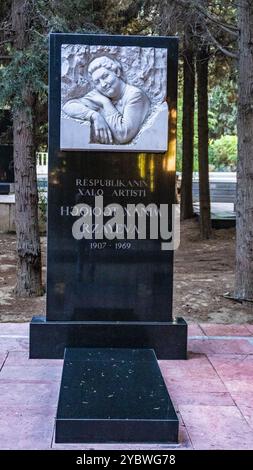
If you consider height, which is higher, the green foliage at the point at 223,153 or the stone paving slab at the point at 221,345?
the green foliage at the point at 223,153

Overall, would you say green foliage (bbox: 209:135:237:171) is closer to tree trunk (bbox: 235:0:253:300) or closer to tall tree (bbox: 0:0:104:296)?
tall tree (bbox: 0:0:104:296)

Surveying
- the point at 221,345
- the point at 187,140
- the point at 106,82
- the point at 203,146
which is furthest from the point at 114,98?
the point at 187,140

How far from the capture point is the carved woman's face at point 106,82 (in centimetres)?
516

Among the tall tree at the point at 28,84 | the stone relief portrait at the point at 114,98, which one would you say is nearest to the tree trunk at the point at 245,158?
the tall tree at the point at 28,84

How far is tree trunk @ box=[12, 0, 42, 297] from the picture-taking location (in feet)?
26.7

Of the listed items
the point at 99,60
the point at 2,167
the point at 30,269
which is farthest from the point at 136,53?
the point at 2,167

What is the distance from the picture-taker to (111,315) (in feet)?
17.7

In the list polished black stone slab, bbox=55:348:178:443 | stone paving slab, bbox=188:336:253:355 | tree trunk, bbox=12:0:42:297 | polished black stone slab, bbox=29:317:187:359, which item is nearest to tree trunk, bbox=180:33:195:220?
tree trunk, bbox=12:0:42:297

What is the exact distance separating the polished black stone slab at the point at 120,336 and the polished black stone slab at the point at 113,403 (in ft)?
1.25

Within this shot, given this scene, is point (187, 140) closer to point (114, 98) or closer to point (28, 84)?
point (28, 84)

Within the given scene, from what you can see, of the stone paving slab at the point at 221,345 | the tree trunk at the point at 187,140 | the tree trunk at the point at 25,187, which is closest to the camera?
the stone paving slab at the point at 221,345

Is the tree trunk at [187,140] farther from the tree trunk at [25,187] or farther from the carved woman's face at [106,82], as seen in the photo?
the carved woman's face at [106,82]

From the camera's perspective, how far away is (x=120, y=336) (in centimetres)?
529

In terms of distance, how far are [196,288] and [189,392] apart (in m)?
4.04
